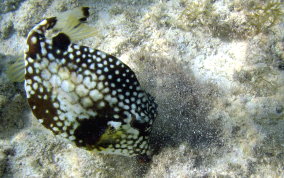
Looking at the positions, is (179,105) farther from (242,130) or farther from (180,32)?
(180,32)

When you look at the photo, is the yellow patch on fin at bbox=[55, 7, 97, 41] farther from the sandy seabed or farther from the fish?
the sandy seabed

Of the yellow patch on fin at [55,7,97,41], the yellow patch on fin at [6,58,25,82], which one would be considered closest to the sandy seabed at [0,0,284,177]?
the yellow patch on fin at [6,58,25,82]

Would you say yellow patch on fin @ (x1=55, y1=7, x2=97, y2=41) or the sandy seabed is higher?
yellow patch on fin @ (x1=55, y1=7, x2=97, y2=41)

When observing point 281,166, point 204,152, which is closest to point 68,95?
point 204,152

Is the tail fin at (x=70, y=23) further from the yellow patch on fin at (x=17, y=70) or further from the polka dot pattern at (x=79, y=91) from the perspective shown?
the yellow patch on fin at (x=17, y=70)

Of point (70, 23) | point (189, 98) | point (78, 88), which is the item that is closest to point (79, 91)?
point (78, 88)
